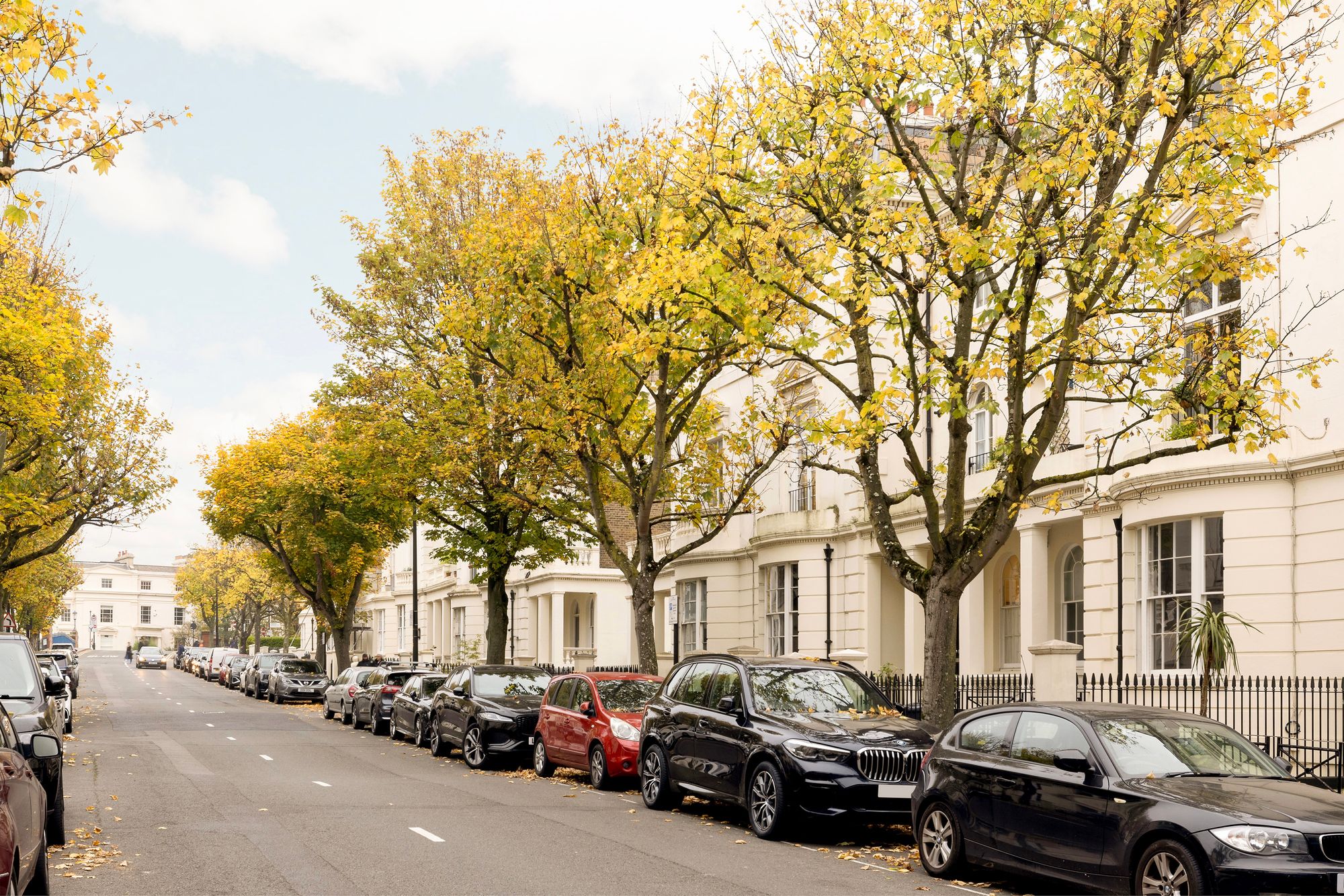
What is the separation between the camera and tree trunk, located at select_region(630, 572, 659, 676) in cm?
2445

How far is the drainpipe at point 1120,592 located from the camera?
21.3 meters

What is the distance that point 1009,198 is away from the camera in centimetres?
1538

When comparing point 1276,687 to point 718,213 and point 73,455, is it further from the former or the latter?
point 73,455

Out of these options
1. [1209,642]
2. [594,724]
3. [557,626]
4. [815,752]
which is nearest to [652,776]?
[594,724]

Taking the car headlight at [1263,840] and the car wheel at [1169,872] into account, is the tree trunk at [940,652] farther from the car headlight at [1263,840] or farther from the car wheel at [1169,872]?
the car headlight at [1263,840]

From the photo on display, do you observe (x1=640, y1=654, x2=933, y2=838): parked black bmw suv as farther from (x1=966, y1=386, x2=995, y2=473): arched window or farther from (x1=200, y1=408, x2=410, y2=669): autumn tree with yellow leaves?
(x1=200, y1=408, x2=410, y2=669): autumn tree with yellow leaves

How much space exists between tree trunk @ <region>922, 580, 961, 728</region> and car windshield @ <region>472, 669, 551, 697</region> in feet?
29.6

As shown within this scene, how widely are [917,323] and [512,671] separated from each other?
11519 mm

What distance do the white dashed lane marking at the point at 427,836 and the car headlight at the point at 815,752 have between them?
331 centimetres

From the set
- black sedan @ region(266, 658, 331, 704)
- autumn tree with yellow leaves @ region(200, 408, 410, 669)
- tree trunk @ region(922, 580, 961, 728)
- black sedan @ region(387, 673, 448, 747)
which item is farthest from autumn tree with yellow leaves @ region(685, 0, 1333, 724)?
black sedan @ region(266, 658, 331, 704)

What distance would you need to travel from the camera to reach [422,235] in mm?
33000

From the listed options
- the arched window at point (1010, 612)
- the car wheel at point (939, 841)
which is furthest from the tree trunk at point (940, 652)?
the arched window at point (1010, 612)

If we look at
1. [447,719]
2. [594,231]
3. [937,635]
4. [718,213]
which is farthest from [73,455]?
[937,635]

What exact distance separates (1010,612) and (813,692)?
45.0 ft
